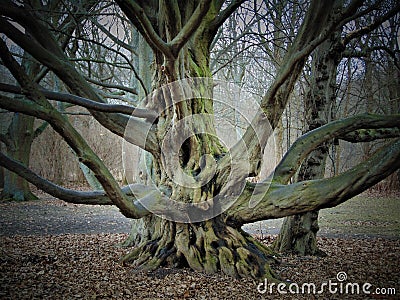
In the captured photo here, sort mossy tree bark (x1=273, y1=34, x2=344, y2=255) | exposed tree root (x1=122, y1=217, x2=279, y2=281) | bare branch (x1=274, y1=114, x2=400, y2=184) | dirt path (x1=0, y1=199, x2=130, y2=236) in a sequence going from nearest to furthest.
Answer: bare branch (x1=274, y1=114, x2=400, y2=184), exposed tree root (x1=122, y1=217, x2=279, y2=281), mossy tree bark (x1=273, y1=34, x2=344, y2=255), dirt path (x1=0, y1=199, x2=130, y2=236)

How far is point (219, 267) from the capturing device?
4.21 meters

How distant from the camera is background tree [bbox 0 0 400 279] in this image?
11.8 ft

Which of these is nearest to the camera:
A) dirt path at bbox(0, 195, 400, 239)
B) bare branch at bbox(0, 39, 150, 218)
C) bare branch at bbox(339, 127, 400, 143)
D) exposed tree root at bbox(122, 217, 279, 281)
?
bare branch at bbox(0, 39, 150, 218)

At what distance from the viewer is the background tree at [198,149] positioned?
360cm

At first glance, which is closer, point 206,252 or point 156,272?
point 156,272

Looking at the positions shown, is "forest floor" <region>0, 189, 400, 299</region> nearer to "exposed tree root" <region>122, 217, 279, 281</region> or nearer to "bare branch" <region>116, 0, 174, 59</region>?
"exposed tree root" <region>122, 217, 279, 281</region>

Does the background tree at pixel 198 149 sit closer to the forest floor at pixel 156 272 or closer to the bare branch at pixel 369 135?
the forest floor at pixel 156 272

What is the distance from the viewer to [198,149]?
14.9 feet

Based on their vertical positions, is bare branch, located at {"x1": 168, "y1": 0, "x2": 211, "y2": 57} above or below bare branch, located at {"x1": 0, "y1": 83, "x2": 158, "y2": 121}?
above

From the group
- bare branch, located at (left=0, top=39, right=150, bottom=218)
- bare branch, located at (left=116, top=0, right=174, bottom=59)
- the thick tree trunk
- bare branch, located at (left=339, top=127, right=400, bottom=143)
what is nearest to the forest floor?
bare branch, located at (left=0, top=39, right=150, bottom=218)

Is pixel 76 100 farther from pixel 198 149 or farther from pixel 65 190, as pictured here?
pixel 198 149

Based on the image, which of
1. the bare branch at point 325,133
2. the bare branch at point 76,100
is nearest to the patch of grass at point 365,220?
the bare branch at point 325,133

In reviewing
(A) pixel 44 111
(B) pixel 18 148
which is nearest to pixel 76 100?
(A) pixel 44 111

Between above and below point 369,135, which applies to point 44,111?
below
